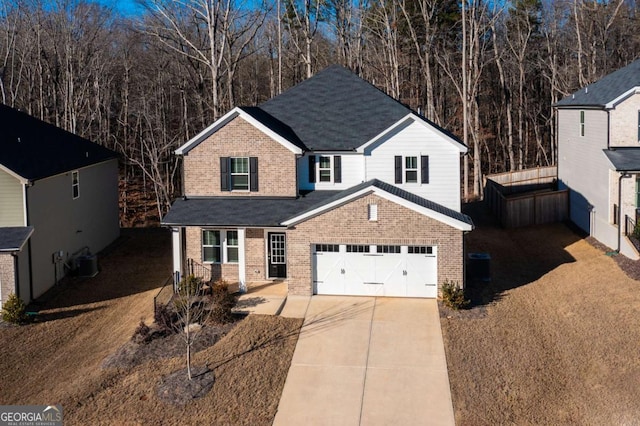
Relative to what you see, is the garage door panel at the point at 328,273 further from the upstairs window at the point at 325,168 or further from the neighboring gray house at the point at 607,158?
the neighboring gray house at the point at 607,158

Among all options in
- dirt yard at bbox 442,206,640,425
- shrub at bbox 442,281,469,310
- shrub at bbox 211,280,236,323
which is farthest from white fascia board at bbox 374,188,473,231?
shrub at bbox 211,280,236,323

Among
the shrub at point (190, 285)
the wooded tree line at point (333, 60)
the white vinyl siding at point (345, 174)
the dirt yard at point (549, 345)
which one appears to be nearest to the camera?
the dirt yard at point (549, 345)

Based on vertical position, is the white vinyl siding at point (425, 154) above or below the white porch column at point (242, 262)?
above

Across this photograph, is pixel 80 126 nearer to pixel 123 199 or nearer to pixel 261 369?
pixel 123 199

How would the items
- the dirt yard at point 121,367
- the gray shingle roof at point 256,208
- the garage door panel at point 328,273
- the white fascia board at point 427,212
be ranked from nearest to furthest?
the dirt yard at point 121,367
the white fascia board at point 427,212
the garage door panel at point 328,273
the gray shingle roof at point 256,208

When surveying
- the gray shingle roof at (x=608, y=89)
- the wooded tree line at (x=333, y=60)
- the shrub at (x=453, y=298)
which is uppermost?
the wooded tree line at (x=333, y=60)

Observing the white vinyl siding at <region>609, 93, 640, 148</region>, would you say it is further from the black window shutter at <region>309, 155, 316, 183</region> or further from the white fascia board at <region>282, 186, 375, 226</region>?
the black window shutter at <region>309, 155, 316, 183</region>

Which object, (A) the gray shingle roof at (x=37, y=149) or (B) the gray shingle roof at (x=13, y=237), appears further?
(A) the gray shingle roof at (x=37, y=149)

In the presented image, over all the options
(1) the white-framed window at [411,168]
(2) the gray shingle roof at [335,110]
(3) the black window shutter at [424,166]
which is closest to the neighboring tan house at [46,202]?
(2) the gray shingle roof at [335,110]
